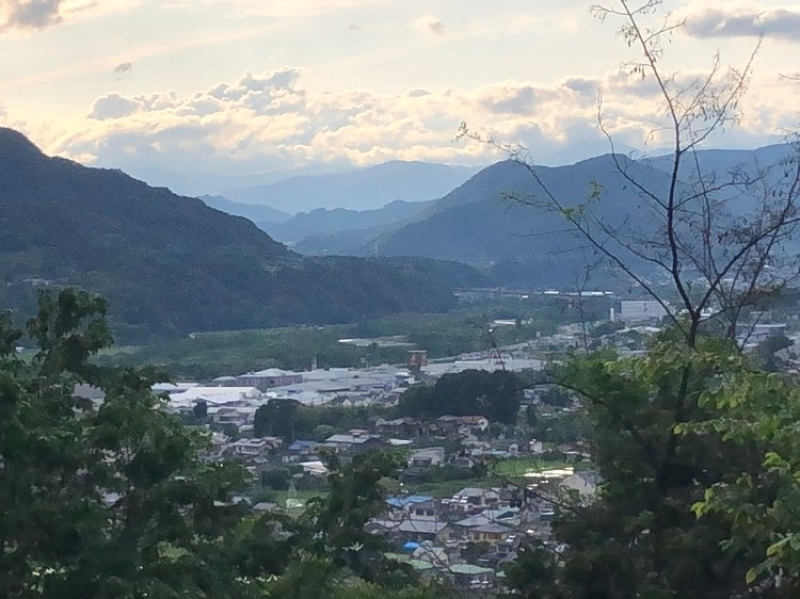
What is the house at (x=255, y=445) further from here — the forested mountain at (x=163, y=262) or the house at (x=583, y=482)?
the forested mountain at (x=163, y=262)

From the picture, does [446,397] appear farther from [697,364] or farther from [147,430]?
[697,364]

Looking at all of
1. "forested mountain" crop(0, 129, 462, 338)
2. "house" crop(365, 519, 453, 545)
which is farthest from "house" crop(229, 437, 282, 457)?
"forested mountain" crop(0, 129, 462, 338)

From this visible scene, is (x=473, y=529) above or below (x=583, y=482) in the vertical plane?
→ below

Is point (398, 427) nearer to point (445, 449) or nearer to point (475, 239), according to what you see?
point (445, 449)

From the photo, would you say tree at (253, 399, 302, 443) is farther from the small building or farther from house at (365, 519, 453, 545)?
house at (365, 519, 453, 545)

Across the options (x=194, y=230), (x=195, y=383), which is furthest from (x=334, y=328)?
(x=195, y=383)

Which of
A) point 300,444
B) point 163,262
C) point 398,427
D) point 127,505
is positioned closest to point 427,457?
point 398,427

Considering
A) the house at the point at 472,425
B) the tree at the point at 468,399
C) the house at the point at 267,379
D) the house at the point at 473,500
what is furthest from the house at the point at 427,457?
the house at the point at 267,379
